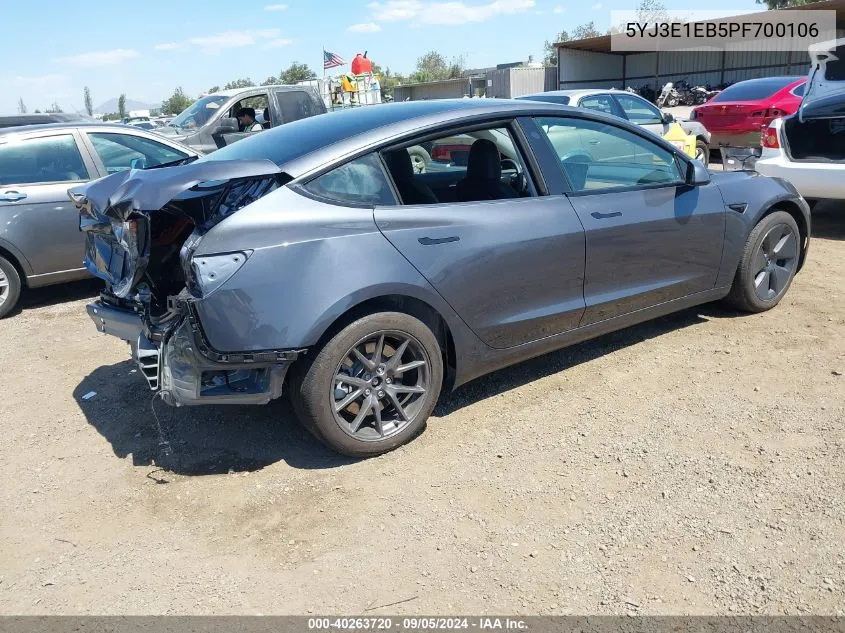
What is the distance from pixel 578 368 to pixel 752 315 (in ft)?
5.22

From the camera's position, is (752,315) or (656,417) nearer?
(656,417)

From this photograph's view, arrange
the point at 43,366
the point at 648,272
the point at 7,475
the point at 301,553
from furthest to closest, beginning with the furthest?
1. the point at 43,366
2. the point at 648,272
3. the point at 7,475
4. the point at 301,553

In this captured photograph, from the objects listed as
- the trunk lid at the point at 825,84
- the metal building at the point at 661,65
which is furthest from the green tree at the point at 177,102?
the trunk lid at the point at 825,84

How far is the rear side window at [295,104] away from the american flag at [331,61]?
605 inches

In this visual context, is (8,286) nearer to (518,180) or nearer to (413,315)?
(413,315)

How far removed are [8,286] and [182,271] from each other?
12.3 feet

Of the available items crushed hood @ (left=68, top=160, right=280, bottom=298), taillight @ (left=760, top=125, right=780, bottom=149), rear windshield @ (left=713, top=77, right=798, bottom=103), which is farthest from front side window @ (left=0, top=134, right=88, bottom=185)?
rear windshield @ (left=713, top=77, right=798, bottom=103)

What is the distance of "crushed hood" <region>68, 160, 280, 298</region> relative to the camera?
119 inches

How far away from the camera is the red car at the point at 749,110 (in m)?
11.8

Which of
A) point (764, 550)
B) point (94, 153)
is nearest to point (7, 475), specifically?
point (764, 550)

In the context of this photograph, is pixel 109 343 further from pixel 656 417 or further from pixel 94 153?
pixel 656 417

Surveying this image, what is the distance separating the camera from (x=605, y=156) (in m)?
4.23

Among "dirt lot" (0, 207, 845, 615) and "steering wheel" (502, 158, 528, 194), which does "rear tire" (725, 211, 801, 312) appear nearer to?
"dirt lot" (0, 207, 845, 615)

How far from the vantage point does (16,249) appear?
Answer: 5996 millimetres
